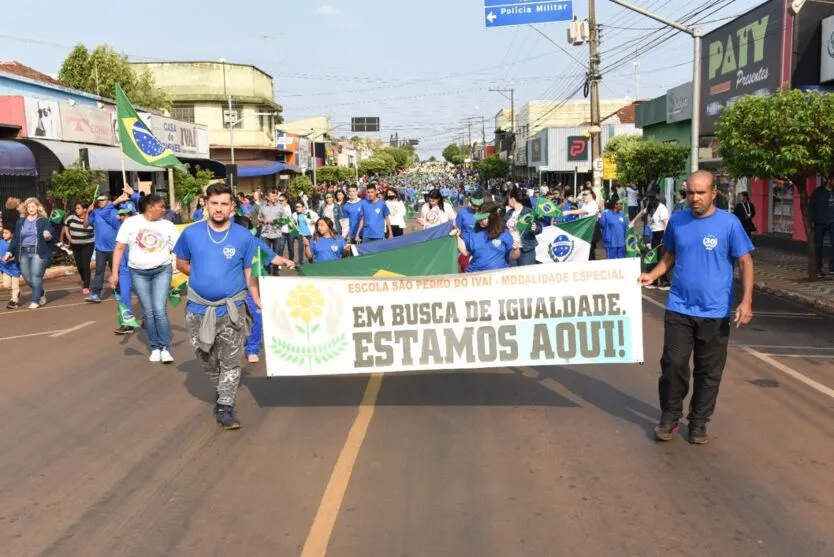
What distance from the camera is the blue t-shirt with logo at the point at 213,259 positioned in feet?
19.8

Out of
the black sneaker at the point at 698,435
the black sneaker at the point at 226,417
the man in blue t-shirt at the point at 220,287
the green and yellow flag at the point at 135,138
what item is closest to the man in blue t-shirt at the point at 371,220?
the green and yellow flag at the point at 135,138

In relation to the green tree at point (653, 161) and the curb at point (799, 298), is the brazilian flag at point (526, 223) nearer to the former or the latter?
the curb at point (799, 298)

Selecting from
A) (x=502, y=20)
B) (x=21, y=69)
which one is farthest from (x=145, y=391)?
(x=21, y=69)

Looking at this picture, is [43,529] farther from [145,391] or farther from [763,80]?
[763,80]

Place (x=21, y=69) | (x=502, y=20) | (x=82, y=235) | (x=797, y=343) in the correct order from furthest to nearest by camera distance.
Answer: (x=21, y=69) → (x=502, y=20) → (x=82, y=235) → (x=797, y=343)

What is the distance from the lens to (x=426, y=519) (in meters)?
4.38

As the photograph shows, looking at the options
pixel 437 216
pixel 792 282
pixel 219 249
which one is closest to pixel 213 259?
pixel 219 249

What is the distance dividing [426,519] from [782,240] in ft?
68.4

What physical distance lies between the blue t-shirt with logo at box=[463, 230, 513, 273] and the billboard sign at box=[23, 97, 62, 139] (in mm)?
16365

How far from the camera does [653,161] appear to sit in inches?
1182

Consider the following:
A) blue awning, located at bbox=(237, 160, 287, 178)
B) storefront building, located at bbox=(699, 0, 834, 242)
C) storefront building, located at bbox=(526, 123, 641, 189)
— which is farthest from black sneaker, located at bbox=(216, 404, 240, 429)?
storefront building, located at bbox=(526, 123, 641, 189)

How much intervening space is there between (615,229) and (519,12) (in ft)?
25.0

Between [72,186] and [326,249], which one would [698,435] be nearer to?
[326,249]

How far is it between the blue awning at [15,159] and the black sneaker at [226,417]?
13804 millimetres
